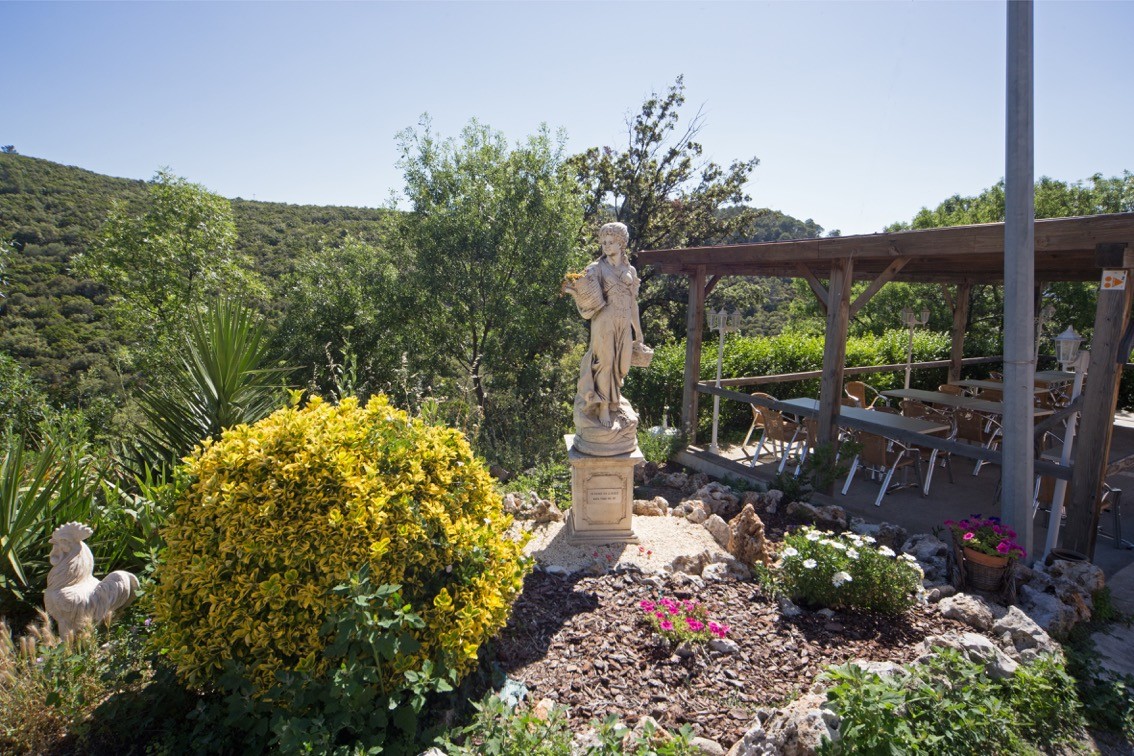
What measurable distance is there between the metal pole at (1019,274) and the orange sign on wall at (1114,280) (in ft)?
1.43

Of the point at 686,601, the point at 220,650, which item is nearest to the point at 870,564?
the point at 686,601

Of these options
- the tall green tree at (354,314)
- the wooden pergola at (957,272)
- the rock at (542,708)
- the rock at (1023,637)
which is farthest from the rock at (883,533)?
the tall green tree at (354,314)

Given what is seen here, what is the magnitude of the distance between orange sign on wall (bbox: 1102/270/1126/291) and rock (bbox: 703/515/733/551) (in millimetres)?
3286

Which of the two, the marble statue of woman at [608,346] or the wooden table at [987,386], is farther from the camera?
the wooden table at [987,386]

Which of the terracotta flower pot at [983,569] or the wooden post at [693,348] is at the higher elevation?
the wooden post at [693,348]

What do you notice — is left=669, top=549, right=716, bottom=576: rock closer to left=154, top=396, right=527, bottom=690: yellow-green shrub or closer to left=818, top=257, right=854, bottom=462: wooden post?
left=154, top=396, right=527, bottom=690: yellow-green shrub

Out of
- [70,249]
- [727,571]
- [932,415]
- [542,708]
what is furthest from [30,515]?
[70,249]

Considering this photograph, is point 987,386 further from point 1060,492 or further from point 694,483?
point 694,483

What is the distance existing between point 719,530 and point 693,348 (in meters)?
3.43

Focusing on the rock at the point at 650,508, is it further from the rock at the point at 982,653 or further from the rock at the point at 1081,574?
the rock at the point at 1081,574

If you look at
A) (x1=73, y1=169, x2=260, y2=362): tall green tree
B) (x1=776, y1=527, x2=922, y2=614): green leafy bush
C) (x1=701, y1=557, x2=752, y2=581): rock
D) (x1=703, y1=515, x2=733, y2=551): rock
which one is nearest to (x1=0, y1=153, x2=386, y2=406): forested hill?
(x1=73, y1=169, x2=260, y2=362): tall green tree

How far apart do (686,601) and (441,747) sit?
1810 millimetres

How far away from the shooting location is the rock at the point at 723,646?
329 cm

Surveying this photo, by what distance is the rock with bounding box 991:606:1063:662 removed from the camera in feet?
10.5
